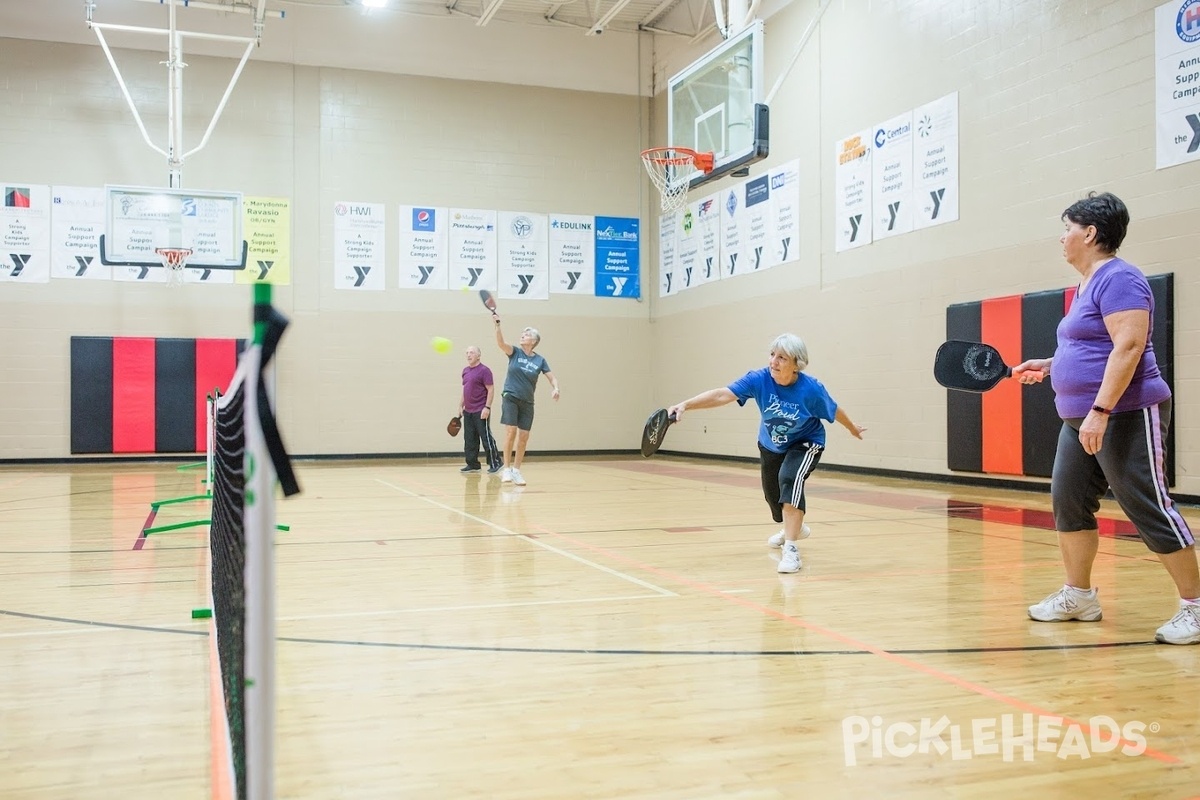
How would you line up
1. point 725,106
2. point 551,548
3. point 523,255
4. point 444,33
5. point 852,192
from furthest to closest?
point 523,255 < point 444,33 < point 852,192 < point 725,106 < point 551,548

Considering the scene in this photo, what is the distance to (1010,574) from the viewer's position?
5426 mm

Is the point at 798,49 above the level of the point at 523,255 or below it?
above

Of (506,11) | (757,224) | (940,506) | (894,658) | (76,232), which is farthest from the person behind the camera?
(506,11)

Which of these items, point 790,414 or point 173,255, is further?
point 173,255

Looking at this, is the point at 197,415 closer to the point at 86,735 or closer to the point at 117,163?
the point at 117,163

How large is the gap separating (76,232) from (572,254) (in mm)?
8150

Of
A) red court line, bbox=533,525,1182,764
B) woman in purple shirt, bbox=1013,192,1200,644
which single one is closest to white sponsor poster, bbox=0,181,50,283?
red court line, bbox=533,525,1182,764

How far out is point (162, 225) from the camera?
45.7 feet

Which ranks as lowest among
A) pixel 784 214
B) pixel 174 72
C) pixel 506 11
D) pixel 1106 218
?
pixel 1106 218

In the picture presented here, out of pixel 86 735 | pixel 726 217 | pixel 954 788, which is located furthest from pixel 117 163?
pixel 954 788

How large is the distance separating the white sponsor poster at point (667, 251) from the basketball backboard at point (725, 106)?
17.7 feet

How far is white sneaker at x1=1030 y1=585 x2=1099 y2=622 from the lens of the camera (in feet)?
13.7
